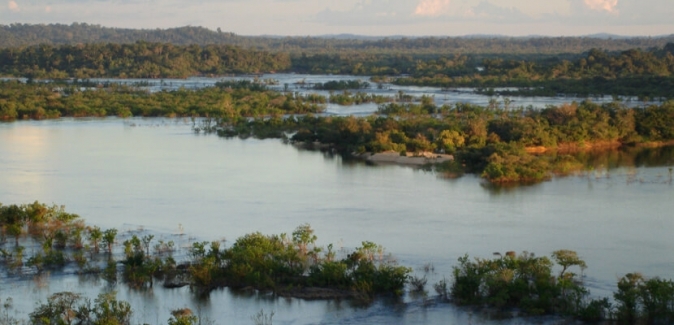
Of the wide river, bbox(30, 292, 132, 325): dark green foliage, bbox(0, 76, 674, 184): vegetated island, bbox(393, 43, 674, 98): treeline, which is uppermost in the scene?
bbox(393, 43, 674, 98): treeline

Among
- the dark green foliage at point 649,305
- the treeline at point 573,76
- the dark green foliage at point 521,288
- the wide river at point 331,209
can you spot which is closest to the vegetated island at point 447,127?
the wide river at point 331,209

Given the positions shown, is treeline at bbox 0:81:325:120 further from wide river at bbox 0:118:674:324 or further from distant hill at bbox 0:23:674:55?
distant hill at bbox 0:23:674:55

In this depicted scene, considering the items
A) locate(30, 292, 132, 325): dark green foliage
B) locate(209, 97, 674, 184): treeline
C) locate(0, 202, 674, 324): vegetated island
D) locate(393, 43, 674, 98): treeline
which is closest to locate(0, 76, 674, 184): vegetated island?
locate(209, 97, 674, 184): treeline

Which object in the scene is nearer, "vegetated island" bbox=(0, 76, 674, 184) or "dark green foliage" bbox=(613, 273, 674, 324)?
"dark green foliage" bbox=(613, 273, 674, 324)

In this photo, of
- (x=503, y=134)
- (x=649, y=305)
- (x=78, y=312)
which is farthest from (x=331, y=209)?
(x=503, y=134)

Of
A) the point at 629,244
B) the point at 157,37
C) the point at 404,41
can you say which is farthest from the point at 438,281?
the point at 157,37

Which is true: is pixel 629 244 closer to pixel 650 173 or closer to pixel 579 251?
pixel 579 251

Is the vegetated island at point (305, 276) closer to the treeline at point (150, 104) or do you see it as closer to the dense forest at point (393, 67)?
the treeline at point (150, 104)
